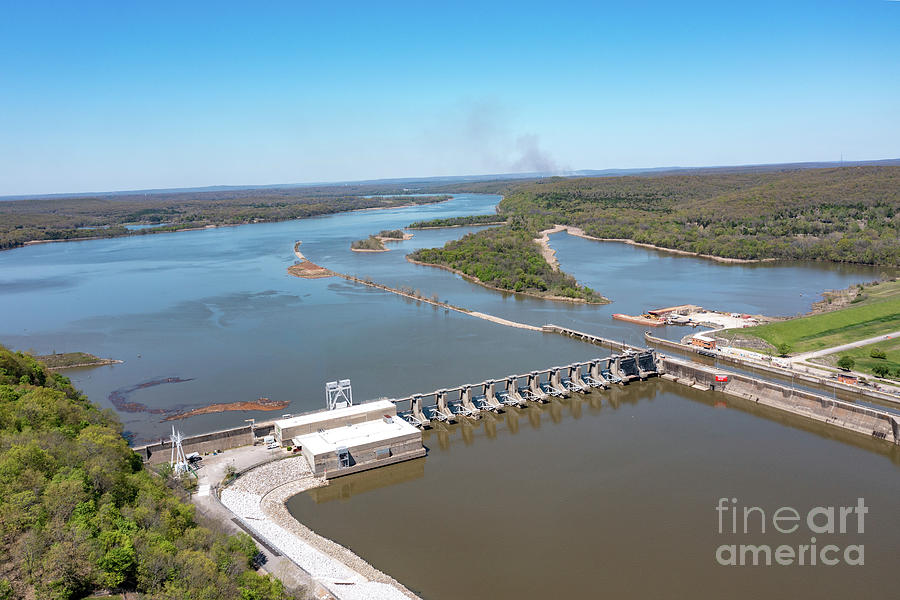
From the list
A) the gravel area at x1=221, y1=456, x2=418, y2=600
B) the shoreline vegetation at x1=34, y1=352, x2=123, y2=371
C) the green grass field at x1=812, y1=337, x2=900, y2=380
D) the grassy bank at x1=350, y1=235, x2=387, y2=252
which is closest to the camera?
the gravel area at x1=221, y1=456, x2=418, y2=600

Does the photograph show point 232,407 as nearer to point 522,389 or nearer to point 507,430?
point 507,430

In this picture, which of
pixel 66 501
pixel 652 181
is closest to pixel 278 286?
pixel 66 501

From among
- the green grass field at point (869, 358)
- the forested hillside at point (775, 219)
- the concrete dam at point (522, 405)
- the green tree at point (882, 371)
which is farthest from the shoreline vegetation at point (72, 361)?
the forested hillside at point (775, 219)

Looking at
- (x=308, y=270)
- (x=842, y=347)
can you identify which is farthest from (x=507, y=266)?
(x=842, y=347)

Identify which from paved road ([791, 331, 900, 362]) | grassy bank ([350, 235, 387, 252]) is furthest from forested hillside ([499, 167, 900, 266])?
paved road ([791, 331, 900, 362])

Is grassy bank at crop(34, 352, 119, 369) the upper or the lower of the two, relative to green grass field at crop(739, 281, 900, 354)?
upper

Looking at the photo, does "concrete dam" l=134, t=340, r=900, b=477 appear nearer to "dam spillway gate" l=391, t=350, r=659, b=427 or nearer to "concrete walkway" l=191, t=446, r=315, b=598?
"dam spillway gate" l=391, t=350, r=659, b=427

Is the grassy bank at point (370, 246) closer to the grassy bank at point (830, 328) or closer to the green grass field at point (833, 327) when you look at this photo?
the grassy bank at point (830, 328)

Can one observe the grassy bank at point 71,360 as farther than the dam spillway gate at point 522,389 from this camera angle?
Yes
